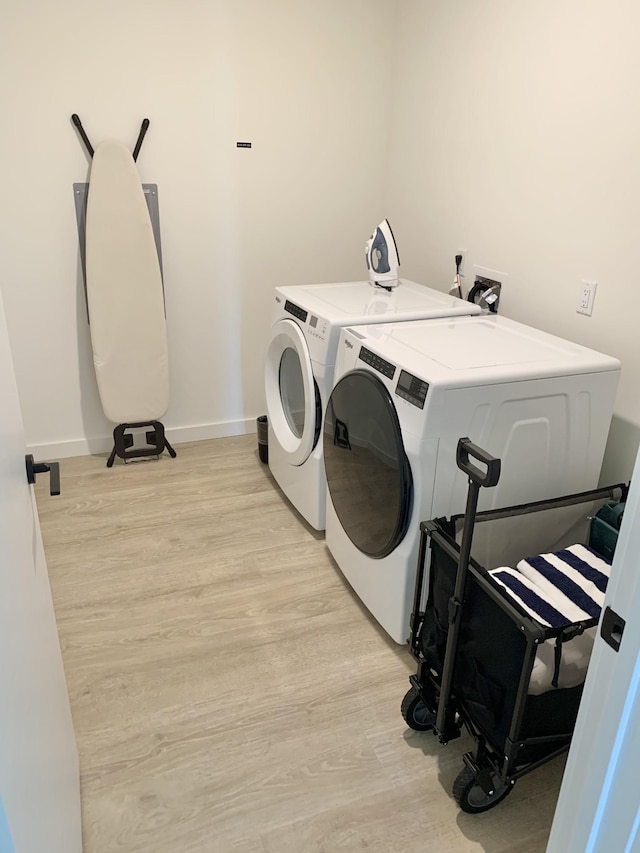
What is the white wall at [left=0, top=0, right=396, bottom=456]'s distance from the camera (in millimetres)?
2588

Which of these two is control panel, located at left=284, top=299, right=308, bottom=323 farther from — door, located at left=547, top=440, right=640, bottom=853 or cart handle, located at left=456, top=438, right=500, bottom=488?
door, located at left=547, top=440, right=640, bottom=853

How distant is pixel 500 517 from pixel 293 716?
786 mm

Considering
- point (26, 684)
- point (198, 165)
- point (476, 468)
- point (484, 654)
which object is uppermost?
point (198, 165)

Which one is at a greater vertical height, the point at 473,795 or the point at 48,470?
the point at 48,470

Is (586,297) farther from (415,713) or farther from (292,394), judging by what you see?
(415,713)

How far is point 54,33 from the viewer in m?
2.50

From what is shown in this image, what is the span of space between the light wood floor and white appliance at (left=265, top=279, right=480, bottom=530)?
22cm

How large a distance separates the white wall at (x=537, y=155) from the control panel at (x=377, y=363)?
79cm

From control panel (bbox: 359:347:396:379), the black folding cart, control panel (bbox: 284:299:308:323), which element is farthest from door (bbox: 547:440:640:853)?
control panel (bbox: 284:299:308:323)

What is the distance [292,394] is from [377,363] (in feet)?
2.77

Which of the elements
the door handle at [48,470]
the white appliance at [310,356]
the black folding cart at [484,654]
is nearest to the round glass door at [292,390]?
the white appliance at [310,356]

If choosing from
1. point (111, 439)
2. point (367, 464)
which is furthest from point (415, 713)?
point (111, 439)

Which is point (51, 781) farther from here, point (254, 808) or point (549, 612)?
point (549, 612)

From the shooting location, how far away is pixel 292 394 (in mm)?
2658
